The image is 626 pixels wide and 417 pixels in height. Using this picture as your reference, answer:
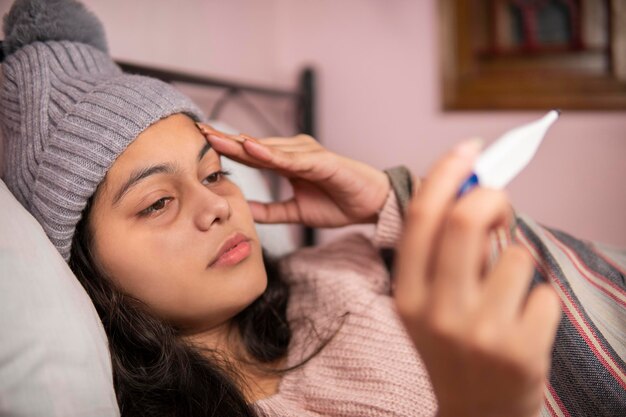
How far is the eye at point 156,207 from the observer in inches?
30.6

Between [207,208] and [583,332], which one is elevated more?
[207,208]

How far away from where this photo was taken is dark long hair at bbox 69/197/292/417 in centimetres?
73

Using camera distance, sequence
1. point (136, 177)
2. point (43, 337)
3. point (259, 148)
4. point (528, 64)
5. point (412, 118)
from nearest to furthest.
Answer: point (43, 337) → point (136, 177) → point (259, 148) → point (528, 64) → point (412, 118)

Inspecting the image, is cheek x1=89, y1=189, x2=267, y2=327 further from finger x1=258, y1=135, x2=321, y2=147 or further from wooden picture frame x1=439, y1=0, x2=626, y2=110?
wooden picture frame x1=439, y1=0, x2=626, y2=110

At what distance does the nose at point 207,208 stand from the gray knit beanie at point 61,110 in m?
0.13

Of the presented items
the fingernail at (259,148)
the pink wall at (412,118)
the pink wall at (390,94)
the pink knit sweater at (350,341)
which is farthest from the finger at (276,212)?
the pink wall at (412,118)

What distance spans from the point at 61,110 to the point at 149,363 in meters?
0.41

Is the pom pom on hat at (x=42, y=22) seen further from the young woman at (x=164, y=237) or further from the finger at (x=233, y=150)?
the finger at (x=233, y=150)

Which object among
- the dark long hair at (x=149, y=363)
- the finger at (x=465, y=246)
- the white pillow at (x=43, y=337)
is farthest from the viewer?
the dark long hair at (x=149, y=363)

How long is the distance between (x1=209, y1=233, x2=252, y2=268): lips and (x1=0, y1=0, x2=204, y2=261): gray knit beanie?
0.69ft

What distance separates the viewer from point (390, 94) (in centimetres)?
194

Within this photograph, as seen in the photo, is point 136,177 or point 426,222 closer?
point 426,222

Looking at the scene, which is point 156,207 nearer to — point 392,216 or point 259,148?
point 259,148

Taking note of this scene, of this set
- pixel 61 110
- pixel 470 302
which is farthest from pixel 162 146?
pixel 470 302
